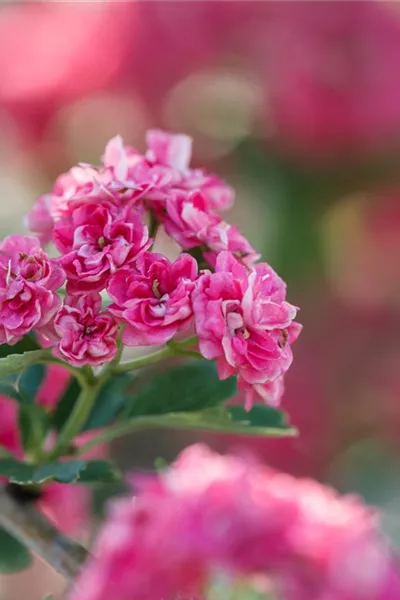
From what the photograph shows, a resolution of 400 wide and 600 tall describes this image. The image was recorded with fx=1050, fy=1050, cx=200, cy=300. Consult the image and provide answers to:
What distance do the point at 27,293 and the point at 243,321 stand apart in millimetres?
93

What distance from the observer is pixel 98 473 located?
0.51 meters

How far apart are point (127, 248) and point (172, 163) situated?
98mm

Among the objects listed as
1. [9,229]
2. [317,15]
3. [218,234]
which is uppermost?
[218,234]

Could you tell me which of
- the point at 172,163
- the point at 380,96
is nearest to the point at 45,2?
the point at 380,96

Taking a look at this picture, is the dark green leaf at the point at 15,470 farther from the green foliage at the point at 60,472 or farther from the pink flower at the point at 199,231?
the pink flower at the point at 199,231

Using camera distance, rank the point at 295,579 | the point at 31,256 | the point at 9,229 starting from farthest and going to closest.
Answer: the point at 9,229 < the point at 295,579 < the point at 31,256

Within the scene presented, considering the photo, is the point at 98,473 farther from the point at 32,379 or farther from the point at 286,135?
the point at 286,135

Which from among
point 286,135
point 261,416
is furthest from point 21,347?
point 286,135

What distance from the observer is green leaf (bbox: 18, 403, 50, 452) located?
1.81ft

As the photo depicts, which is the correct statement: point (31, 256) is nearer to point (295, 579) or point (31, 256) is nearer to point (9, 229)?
point (295, 579)

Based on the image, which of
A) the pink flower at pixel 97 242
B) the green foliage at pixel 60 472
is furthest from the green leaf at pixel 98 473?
the pink flower at pixel 97 242

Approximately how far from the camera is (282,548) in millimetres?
611

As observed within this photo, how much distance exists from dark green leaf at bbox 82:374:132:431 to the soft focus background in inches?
28.1

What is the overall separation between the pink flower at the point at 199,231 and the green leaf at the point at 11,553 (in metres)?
0.23
